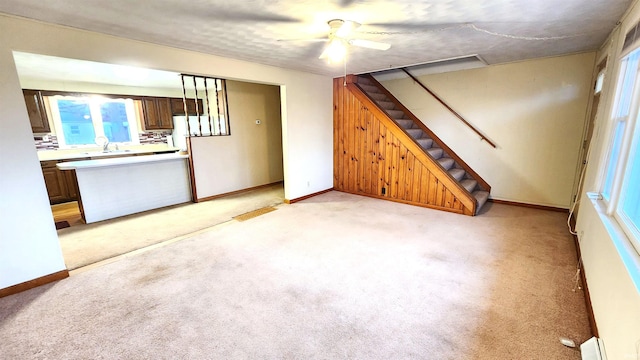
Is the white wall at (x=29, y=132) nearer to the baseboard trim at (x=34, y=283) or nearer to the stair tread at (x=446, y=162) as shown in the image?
the baseboard trim at (x=34, y=283)

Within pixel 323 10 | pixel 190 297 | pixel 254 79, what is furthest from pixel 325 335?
pixel 254 79

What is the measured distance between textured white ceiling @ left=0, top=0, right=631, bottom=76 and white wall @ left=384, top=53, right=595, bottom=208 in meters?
0.63

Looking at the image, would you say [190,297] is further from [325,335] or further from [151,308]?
[325,335]

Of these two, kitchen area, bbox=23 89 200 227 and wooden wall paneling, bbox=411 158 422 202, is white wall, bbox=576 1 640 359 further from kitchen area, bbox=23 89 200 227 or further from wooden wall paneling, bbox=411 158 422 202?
A: kitchen area, bbox=23 89 200 227

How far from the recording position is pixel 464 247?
300cm

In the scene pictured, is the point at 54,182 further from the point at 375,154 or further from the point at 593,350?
the point at 593,350

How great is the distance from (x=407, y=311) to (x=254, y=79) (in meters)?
3.56

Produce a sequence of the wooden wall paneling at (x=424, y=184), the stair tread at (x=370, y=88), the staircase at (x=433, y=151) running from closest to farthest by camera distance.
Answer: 1. the staircase at (x=433, y=151)
2. the wooden wall paneling at (x=424, y=184)
3. the stair tread at (x=370, y=88)

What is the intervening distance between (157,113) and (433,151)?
6.22 m

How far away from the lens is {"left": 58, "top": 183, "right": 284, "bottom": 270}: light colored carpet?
9.92 ft

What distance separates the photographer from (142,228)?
145 inches

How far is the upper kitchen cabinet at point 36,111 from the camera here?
15.8ft

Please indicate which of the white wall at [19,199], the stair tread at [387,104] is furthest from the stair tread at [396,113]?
the white wall at [19,199]

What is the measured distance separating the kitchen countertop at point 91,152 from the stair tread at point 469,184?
→ 248 inches
